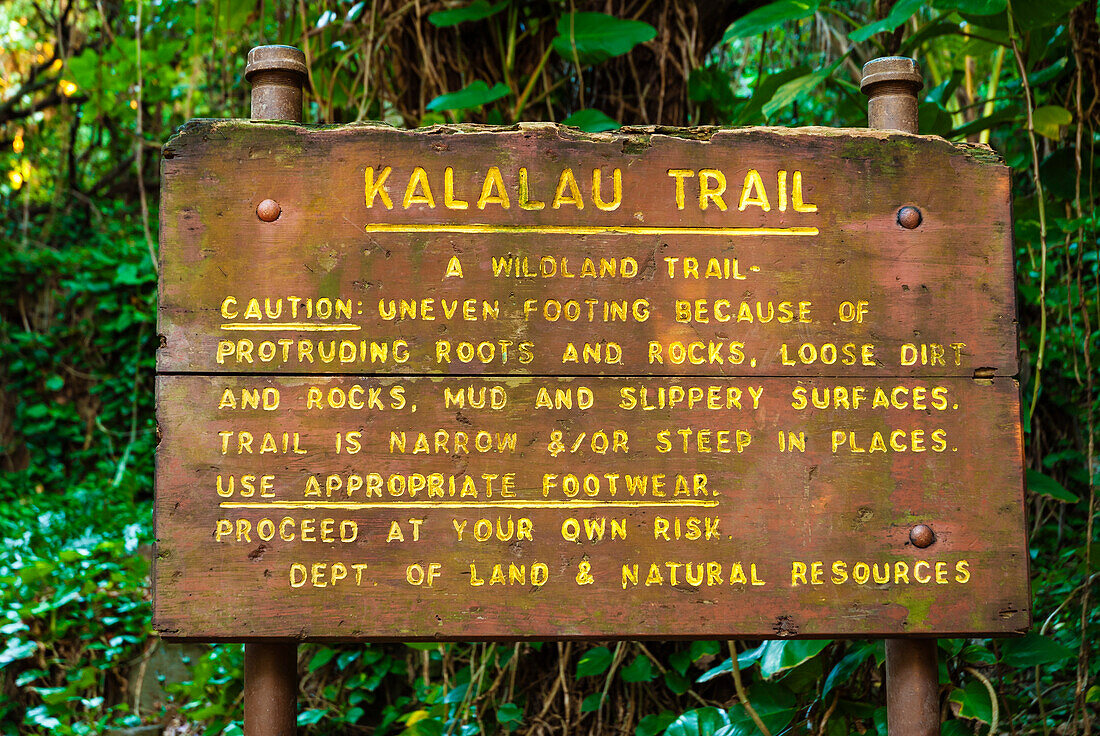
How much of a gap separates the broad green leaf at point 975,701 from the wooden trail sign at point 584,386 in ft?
0.96

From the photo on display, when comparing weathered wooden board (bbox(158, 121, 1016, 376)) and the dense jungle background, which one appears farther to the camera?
the dense jungle background

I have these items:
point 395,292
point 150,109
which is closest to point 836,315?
point 395,292

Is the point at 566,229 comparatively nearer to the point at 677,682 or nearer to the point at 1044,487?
the point at 1044,487

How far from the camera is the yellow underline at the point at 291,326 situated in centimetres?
147

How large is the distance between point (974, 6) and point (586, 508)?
4.68ft

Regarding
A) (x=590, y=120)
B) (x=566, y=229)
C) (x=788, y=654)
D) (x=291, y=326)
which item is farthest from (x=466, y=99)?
(x=788, y=654)

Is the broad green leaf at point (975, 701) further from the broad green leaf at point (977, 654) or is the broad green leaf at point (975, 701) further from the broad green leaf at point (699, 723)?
the broad green leaf at point (699, 723)

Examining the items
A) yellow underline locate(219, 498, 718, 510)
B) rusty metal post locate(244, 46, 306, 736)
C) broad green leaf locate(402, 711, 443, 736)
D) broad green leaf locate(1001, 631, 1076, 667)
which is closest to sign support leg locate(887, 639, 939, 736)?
broad green leaf locate(1001, 631, 1076, 667)

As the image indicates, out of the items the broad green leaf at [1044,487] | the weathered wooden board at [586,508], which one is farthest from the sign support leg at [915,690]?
the broad green leaf at [1044,487]

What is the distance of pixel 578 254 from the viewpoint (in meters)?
1.51

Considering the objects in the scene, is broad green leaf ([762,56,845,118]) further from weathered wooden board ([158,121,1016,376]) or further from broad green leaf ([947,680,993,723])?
broad green leaf ([947,680,993,723])

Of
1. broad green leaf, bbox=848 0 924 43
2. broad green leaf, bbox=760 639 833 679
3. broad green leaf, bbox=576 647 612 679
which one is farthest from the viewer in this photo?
broad green leaf, bbox=576 647 612 679

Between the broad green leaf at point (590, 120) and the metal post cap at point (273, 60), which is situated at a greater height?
the broad green leaf at point (590, 120)

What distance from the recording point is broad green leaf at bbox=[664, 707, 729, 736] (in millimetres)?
1883
